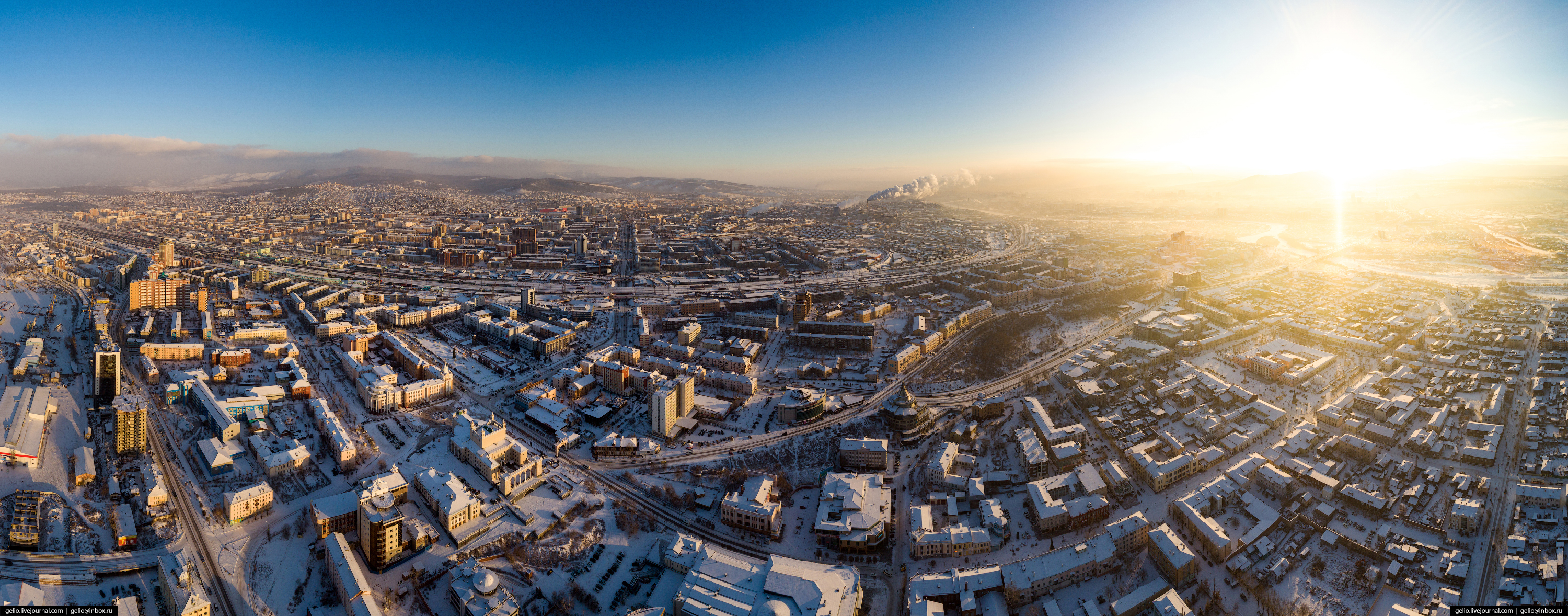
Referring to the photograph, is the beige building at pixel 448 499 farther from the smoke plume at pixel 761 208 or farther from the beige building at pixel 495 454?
the smoke plume at pixel 761 208

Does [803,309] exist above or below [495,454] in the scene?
above

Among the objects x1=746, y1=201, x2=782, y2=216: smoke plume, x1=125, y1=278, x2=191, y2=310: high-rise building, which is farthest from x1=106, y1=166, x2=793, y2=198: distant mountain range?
x1=125, y1=278, x2=191, y2=310: high-rise building

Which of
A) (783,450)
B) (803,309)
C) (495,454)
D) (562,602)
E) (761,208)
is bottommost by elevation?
(562,602)

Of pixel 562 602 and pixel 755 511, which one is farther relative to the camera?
pixel 755 511

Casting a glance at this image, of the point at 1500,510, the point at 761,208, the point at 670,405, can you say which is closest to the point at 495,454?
the point at 670,405

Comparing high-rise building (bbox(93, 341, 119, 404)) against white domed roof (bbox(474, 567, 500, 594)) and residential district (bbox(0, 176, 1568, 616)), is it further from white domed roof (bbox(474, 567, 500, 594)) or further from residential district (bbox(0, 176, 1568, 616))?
white domed roof (bbox(474, 567, 500, 594))

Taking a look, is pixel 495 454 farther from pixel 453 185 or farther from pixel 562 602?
pixel 453 185
